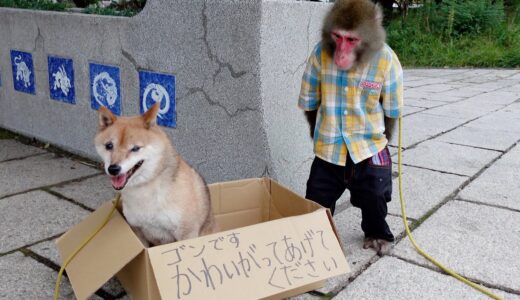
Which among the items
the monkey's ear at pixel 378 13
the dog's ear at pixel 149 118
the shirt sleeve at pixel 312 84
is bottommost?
the dog's ear at pixel 149 118

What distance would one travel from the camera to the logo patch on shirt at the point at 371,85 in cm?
255

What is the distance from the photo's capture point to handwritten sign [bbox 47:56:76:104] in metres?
4.41

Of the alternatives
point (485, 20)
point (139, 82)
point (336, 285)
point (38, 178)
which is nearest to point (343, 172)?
point (336, 285)

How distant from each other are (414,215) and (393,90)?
1.14 metres

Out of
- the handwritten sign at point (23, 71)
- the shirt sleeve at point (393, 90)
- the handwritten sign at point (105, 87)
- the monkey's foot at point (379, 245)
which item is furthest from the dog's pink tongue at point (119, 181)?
the handwritten sign at point (23, 71)

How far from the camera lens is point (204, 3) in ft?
10.5

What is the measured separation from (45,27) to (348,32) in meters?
3.22

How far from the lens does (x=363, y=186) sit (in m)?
2.74

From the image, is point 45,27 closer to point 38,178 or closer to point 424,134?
point 38,178

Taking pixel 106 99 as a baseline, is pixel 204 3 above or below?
above

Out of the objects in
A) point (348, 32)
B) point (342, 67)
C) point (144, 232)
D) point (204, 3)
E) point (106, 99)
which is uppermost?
point (204, 3)

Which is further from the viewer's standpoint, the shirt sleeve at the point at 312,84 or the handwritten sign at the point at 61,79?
the handwritten sign at the point at 61,79

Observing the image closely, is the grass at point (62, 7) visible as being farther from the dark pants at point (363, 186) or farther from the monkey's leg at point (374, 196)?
the monkey's leg at point (374, 196)

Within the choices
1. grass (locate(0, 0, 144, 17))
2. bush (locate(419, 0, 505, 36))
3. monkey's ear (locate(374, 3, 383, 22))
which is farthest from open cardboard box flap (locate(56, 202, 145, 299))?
bush (locate(419, 0, 505, 36))
